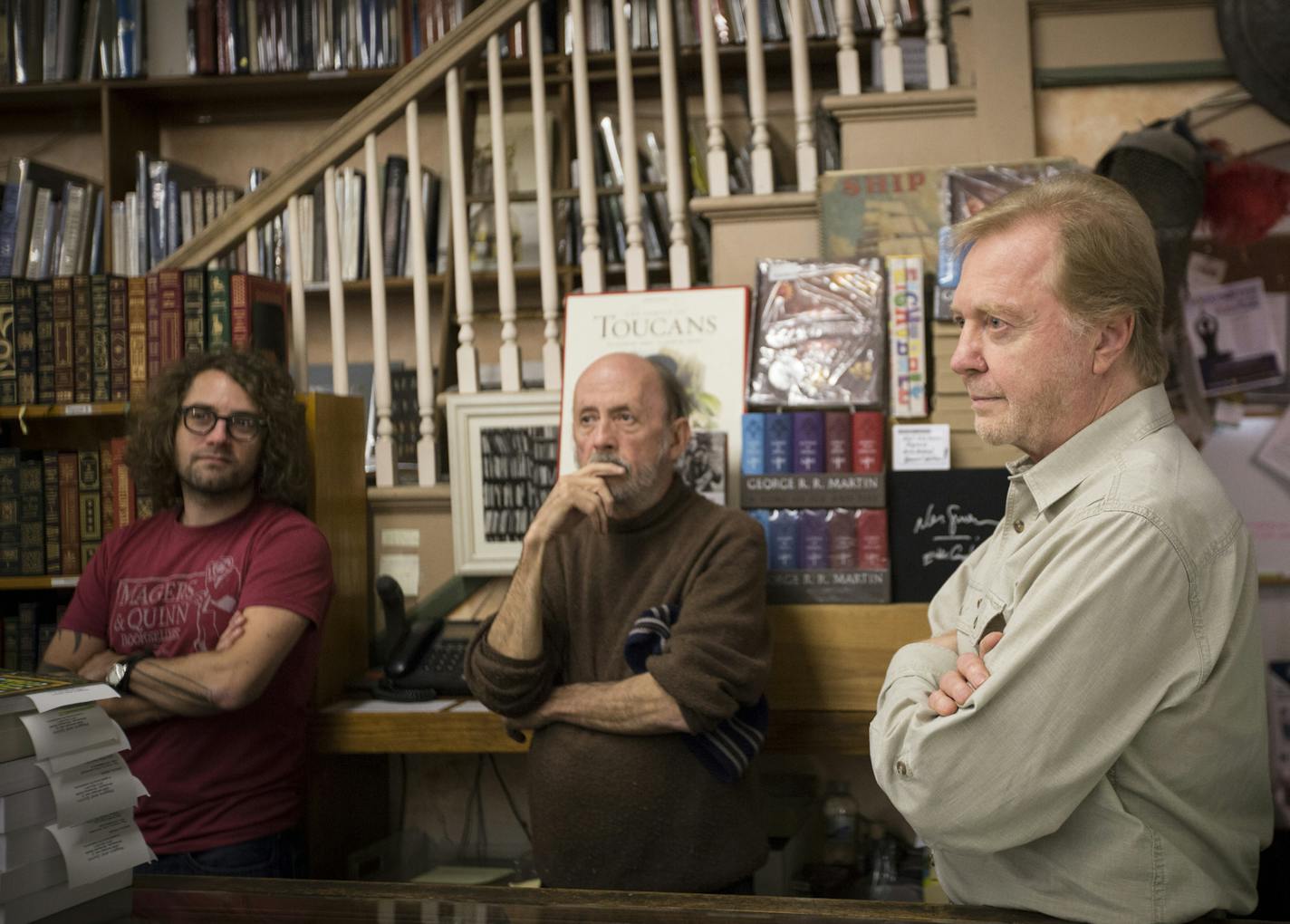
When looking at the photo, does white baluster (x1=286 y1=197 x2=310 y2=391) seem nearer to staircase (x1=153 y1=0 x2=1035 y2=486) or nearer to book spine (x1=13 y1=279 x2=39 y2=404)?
staircase (x1=153 y1=0 x2=1035 y2=486)

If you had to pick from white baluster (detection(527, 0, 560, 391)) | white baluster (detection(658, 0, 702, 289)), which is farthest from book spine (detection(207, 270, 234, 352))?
white baluster (detection(658, 0, 702, 289))

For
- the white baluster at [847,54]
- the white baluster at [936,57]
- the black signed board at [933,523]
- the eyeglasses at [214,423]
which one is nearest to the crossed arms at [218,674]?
the eyeglasses at [214,423]

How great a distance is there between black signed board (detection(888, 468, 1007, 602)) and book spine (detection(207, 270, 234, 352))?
4.81 ft

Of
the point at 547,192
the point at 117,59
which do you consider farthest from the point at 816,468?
the point at 117,59

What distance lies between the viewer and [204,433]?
2.16 m

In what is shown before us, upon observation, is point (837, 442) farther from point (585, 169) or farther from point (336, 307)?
point (336, 307)

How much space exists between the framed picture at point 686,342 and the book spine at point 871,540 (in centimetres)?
27

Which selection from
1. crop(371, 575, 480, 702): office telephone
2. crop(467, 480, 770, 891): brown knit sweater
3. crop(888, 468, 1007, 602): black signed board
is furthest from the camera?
crop(371, 575, 480, 702): office telephone

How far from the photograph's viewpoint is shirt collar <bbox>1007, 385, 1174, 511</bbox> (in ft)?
3.54

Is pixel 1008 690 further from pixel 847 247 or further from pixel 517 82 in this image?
pixel 517 82

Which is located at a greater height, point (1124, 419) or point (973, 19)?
point (973, 19)

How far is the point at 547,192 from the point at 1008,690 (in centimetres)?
194

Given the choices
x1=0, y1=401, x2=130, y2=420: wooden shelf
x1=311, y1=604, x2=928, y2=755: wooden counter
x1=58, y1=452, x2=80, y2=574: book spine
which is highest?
x1=0, y1=401, x2=130, y2=420: wooden shelf

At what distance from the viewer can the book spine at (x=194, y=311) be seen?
2502 millimetres
